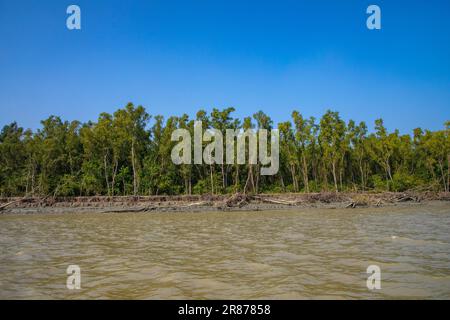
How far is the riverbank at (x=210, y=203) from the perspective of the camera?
75.7ft

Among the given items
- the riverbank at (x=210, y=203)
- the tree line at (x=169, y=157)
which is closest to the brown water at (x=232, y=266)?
the riverbank at (x=210, y=203)

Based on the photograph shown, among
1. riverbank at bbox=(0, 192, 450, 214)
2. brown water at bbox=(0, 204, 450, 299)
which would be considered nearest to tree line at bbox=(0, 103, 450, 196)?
riverbank at bbox=(0, 192, 450, 214)

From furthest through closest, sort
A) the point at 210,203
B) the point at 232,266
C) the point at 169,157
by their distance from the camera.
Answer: the point at 169,157 → the point at 210,203 → the point at 232,266

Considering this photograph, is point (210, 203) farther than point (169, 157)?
No

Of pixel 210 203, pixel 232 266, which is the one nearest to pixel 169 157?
pixel 210 203

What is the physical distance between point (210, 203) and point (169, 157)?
13.5m

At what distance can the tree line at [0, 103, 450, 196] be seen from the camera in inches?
1364

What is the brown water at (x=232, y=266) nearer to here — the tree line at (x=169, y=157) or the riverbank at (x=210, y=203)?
the riverbank at (x=210, y=203)

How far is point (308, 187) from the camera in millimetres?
38531

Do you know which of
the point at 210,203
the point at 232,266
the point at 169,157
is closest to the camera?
the point at 232,266

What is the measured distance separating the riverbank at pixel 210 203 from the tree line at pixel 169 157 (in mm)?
6379

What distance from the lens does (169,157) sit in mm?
36344

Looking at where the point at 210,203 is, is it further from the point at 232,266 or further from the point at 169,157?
the point at 232,266

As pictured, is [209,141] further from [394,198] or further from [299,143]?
[394,198]
